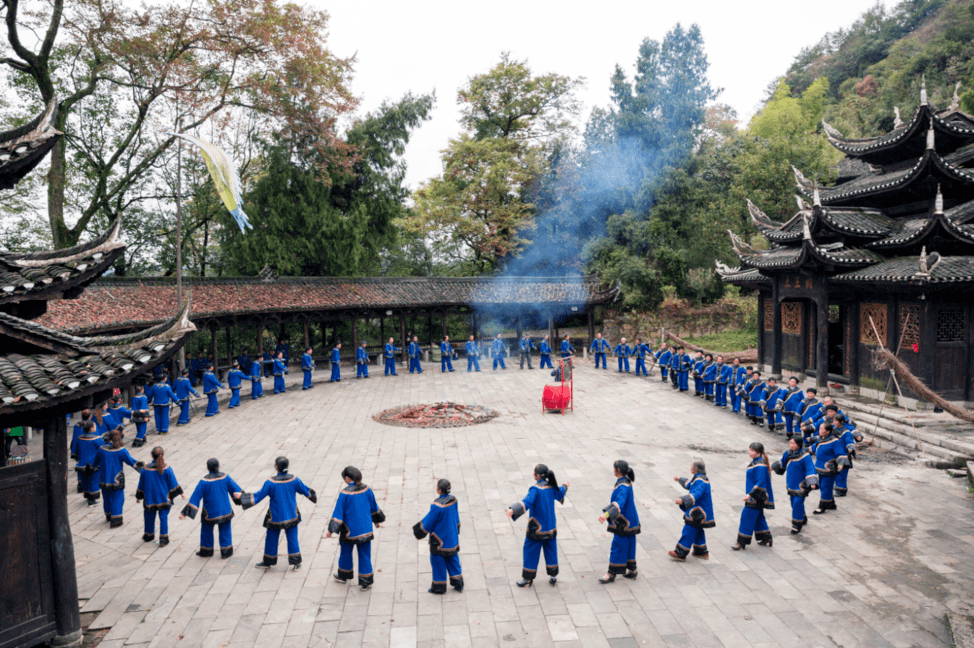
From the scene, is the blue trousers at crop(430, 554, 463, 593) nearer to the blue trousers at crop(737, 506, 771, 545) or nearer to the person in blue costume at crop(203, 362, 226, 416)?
the blue trousers at crop(737, 506, 771, 545)

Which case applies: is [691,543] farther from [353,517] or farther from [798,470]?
[353,517]

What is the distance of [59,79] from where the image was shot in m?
21.9

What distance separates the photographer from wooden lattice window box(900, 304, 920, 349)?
1425 centimetres

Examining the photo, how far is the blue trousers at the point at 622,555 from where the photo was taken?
7000mm

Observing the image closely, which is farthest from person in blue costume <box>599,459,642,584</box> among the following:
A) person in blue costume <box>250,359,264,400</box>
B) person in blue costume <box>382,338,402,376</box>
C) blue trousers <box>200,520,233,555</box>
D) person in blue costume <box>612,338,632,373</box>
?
person in blue costume <box>382,338,402,376</box>

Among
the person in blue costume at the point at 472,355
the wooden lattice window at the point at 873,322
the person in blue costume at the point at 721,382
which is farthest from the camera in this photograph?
the person in blue costume at the point at 472,355

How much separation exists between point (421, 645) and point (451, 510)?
4.62 feet

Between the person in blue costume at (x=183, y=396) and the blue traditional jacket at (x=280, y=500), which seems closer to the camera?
the blue traditional jacket at (x=280, y=500)

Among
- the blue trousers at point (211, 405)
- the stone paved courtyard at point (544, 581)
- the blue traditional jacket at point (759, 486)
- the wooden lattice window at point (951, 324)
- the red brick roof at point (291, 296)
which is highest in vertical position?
the red brick roof at point (291, 296)

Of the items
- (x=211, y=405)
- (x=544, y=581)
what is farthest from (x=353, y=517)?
(x=211, y=405)

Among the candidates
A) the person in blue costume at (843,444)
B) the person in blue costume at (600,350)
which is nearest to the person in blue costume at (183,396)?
the person in blue costume at (843,444)

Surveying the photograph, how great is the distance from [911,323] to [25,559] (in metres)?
17.5

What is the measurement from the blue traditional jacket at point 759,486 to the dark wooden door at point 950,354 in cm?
944

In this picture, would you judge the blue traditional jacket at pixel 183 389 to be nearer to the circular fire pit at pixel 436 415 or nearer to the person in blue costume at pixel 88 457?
the circular fire pit at pixel 436 415
